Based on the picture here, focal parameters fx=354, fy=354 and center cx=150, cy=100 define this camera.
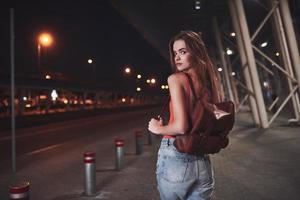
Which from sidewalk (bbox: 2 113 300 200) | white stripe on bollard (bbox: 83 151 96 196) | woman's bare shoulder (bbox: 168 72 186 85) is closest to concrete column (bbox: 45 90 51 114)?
sidewalk (bbox: 2 113 300 200)

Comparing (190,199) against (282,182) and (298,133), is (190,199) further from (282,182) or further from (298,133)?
(298,133)

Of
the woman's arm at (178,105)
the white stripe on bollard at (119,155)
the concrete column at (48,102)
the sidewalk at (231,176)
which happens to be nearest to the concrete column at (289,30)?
the sidewalk at (231,176)

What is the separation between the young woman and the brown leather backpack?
0.04 m

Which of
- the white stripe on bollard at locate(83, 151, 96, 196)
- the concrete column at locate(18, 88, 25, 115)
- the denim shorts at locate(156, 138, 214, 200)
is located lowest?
the white stripe on bollard at locate(83, 151, 96, 196)

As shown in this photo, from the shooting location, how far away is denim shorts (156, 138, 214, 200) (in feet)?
7.25

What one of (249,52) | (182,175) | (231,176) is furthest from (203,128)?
(249,52)

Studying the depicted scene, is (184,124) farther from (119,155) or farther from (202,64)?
(119,155)

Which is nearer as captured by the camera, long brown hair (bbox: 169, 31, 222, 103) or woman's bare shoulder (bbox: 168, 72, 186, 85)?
woman's bare shoulder (bbox: 168, 72, 186, 85)

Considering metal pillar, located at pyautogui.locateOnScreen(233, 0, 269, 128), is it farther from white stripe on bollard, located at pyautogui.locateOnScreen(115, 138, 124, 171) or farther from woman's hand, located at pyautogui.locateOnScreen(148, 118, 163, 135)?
woman's hand, located at pyautogui.locateOnScreen(148, 118, 163, 135)

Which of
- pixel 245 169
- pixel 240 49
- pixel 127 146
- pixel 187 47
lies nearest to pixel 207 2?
pixel 240 49

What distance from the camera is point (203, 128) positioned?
2123mm

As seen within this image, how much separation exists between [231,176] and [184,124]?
5469 mm

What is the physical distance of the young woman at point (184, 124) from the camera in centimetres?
213

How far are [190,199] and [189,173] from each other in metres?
0.20
